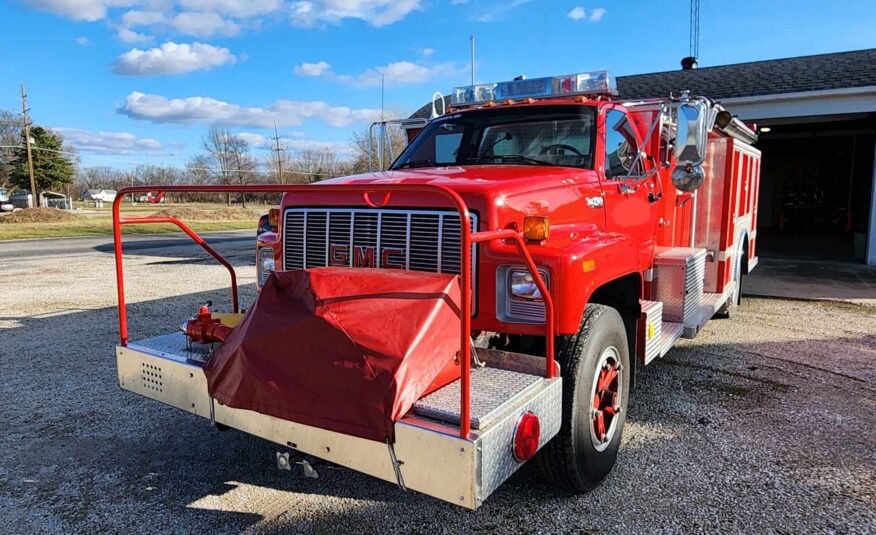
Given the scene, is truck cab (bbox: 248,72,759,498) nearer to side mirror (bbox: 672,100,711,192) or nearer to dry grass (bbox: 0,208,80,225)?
side mirror (bbox: 672,100,711,192)

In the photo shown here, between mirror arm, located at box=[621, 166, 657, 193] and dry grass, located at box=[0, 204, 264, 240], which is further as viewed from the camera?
dry grass, located at box=[0, 204, 264, 240]

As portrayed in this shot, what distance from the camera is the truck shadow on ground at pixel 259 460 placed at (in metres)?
3.09

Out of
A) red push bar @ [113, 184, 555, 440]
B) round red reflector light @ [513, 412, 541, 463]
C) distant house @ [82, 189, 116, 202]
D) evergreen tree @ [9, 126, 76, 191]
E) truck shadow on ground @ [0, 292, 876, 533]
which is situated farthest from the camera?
distant house @ [82, 189, 116, 202]

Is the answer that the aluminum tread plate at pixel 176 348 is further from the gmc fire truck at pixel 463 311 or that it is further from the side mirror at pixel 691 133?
the side mirror at pixel 691 133

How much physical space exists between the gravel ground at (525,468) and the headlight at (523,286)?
1.11 metres

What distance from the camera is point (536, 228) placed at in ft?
9.87

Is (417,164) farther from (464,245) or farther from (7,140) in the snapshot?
(7,140)

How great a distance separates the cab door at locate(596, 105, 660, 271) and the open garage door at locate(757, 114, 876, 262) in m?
15.2

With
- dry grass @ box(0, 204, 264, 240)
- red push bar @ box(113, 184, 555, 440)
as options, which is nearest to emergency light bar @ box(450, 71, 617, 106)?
red push bar @ box(113, 184, 555, 440)

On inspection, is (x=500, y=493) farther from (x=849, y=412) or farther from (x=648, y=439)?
(x=849, y=412)

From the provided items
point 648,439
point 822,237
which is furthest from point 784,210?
point 648,439

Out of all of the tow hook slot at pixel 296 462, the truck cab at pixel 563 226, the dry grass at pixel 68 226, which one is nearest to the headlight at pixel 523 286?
the truck cab at pixel 563 226

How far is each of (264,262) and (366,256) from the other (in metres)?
1.09

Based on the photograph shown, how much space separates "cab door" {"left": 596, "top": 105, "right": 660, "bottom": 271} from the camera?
4.05 m
